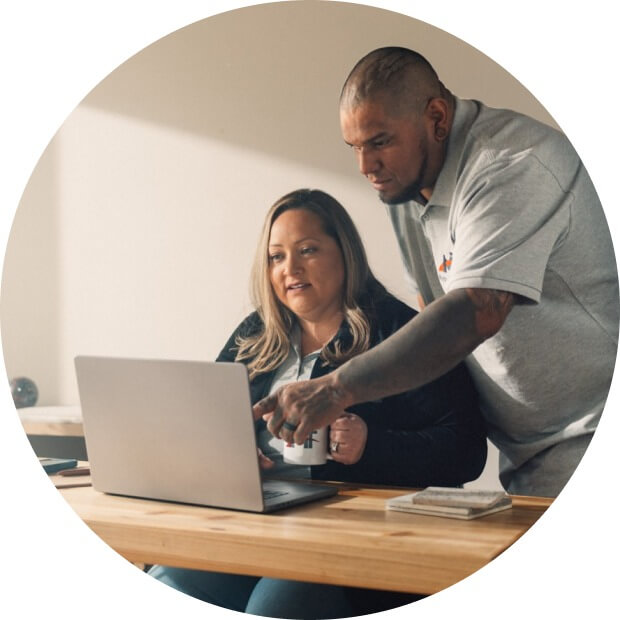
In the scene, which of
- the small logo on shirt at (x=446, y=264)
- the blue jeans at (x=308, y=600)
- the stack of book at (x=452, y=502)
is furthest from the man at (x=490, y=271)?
the blue jeans at (x=308, y=600)

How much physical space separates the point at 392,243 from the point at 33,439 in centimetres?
100

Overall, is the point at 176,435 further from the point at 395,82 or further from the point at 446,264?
the point at 395,82

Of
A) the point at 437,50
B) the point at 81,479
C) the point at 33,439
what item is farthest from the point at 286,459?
the point at 437,50

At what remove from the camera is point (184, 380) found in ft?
7.11

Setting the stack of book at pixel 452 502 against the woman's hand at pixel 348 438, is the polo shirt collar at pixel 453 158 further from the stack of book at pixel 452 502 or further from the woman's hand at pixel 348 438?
the stack of book at pixel 452 502

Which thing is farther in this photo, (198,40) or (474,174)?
(198,40)

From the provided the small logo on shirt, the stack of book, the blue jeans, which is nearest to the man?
the small logo on shirt

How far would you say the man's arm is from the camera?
88.1 inches

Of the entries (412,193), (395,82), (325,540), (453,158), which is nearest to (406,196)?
(412,193)

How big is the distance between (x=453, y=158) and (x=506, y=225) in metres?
0.18

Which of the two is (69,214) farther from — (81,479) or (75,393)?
(81,479)

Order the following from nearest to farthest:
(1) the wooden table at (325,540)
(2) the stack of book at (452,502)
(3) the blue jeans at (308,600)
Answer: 1. (1) the wooden table at (325,540)
2. (2) the stack of book at (452,502)
3. (3) the blue jeans at (308,600)

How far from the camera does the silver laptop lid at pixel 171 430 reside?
211cm

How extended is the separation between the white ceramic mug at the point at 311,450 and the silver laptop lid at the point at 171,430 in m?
0.22
